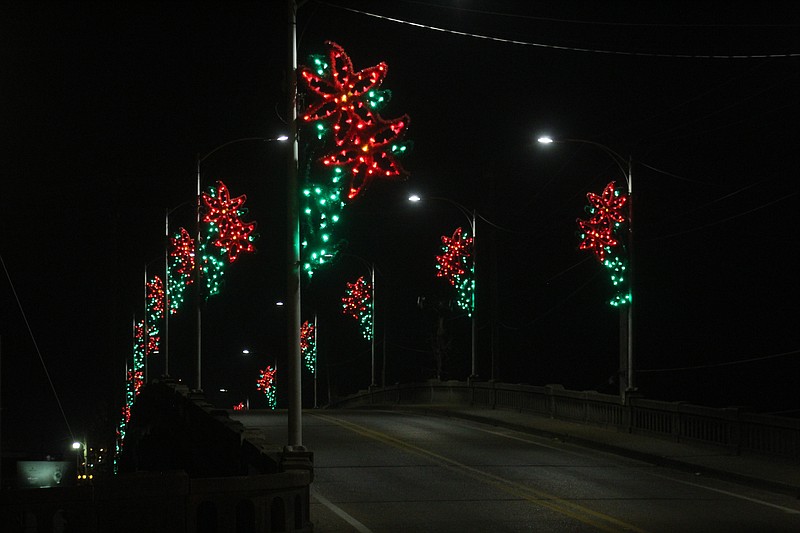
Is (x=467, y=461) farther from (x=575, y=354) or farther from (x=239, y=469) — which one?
(x=575, y=354)

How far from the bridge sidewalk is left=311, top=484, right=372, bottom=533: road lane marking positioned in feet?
24.8

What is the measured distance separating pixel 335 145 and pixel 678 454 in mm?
11231

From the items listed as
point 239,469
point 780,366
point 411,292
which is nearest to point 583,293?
point 780,366

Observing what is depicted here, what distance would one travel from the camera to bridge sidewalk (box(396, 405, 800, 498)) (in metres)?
19.9

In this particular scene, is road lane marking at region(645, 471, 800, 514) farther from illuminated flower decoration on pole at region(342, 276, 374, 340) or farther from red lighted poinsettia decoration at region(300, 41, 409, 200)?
illuminated flower decoration on pole at region(342, 276, 374, 340)

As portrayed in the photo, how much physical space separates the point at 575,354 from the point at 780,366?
48.0 feet

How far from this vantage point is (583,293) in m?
73.1

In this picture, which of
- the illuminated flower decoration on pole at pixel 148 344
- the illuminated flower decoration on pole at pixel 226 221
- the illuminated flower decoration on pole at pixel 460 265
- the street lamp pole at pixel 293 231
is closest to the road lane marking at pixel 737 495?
the street lamp pole at pixel 293 231

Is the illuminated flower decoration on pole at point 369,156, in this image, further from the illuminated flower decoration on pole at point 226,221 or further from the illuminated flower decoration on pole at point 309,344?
the illuminated flower decoration on pole at point 309,344


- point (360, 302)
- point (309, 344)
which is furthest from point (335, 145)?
point (309, 344)

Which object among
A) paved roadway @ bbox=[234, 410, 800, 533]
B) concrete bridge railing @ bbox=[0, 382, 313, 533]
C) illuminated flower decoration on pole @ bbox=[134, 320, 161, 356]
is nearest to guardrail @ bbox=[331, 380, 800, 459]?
paved roadway @ bbox=[234, 410, 800, 533]

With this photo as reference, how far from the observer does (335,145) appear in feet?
55.7

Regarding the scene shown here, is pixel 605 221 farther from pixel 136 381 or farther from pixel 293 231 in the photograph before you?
pixel 136 381

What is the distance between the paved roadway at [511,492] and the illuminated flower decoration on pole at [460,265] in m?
15.0
